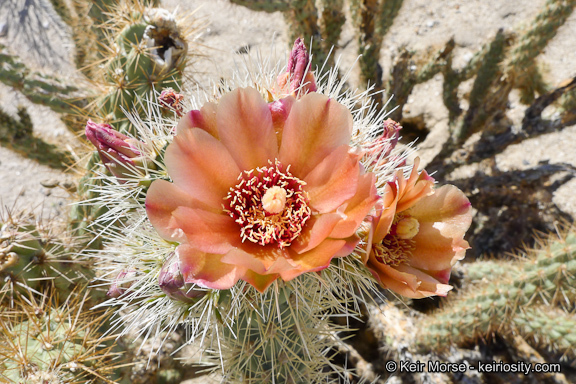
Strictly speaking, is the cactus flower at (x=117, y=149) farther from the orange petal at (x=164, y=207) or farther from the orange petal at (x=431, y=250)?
the orange petal at (x=431, y=250)

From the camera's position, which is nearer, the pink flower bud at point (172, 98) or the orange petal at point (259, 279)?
the orange petal at point (259, 279)

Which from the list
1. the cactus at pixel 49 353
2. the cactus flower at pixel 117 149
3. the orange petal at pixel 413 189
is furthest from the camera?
the cactus at pixel 49 353

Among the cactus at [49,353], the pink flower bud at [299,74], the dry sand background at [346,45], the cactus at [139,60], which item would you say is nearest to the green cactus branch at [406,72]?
the dry sand background at [346,45]

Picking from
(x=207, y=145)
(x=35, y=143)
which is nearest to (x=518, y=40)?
(x=207, y=145)

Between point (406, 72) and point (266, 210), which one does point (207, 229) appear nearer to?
A: point (266, 210)

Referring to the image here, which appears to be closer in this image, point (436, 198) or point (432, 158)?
point (436, 198)

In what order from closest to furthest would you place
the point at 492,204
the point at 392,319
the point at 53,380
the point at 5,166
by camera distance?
the point at 53,380 → the point at 392,319 → the point at 492,204 → the point at 5,166

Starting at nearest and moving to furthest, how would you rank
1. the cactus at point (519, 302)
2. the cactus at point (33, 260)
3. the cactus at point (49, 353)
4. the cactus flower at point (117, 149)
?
the cactus flower at point (117, 149) → the cactus at point (49, 353) → the cactus at point (33, 260) → the cactus at point (519, 302)

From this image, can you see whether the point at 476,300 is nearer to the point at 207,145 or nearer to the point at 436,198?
the point at 436,198
